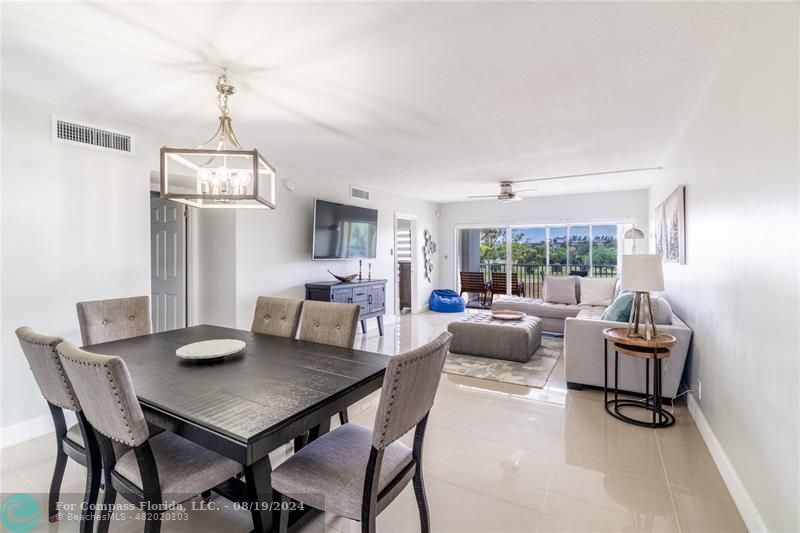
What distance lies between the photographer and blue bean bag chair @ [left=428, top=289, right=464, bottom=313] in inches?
323

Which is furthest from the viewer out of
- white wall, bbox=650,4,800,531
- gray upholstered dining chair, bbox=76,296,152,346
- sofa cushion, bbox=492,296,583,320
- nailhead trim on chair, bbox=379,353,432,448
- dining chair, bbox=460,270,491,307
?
dining chair, bbox=460,270,491,307

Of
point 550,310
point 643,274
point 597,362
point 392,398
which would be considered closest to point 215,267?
point 392,398

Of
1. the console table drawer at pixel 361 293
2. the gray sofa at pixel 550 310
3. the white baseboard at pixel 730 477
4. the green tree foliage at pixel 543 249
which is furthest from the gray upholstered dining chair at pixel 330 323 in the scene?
the green tree foliage at pixel 543 249

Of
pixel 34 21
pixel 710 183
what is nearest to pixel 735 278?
pixel 710 183

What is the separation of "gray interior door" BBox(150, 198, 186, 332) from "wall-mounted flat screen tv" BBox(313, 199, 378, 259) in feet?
5.34

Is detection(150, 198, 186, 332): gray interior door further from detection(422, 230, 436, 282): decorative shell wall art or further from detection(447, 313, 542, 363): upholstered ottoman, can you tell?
detection(422, 230, 436, 282): decorative shell wall art

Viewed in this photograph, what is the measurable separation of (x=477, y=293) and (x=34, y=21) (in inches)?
319

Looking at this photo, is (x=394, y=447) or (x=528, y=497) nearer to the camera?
(x=394, y=447)

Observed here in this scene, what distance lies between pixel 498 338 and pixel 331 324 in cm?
258

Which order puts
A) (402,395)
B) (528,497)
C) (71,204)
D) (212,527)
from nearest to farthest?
(402,395) → (212,527) → (528,497) → (71,204)

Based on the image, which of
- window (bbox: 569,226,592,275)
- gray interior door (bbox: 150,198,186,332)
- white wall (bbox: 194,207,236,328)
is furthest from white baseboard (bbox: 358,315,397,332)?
window (bbox: 569,226,592,275)

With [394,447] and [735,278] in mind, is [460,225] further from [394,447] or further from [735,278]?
[394,447]

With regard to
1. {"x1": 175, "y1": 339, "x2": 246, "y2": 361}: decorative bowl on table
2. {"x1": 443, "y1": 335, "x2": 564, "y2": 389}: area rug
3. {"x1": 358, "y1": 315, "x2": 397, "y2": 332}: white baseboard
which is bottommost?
{"x1": 443, "y1": 335, "x2": 564, "y2": 389}: area rug

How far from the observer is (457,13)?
174 cm
